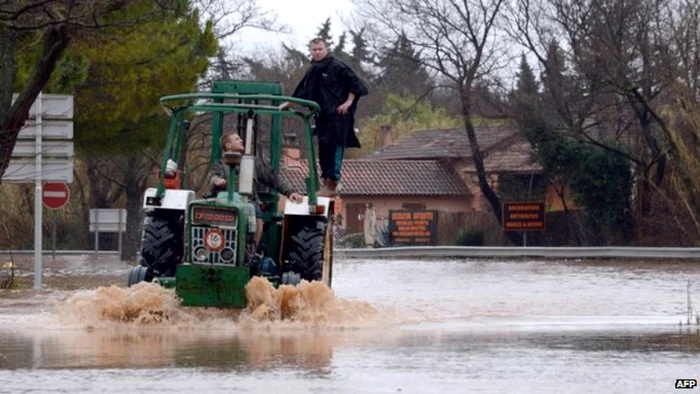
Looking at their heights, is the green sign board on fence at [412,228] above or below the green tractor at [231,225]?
above

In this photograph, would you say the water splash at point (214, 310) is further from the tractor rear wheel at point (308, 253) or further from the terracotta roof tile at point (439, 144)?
the terracotta roof tile at point (439, 144)

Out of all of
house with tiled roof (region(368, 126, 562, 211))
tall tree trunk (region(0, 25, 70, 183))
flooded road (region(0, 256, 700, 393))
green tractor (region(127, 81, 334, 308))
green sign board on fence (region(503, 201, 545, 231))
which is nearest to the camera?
flooded road (region(0, 256, 700, 393))

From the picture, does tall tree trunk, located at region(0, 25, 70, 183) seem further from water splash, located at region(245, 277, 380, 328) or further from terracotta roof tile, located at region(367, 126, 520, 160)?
terracotta roof tile, located at region(367, 126, 520, 160)

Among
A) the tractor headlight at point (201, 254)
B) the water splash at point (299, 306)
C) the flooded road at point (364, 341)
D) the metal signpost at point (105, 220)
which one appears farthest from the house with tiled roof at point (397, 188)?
the tractor headlight at point (201, 254)

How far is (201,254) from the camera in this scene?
13.9 meters

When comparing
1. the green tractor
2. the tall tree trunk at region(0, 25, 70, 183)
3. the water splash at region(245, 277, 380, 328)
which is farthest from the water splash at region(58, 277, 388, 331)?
the tall tree trunk at region(0, 25, 70, 183)

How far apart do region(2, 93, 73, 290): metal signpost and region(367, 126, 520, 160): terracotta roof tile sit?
51079 millimetres

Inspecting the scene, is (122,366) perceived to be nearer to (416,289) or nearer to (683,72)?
(416,289)

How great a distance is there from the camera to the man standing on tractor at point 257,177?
1468 cm

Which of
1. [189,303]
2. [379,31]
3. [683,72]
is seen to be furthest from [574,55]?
[189,303]

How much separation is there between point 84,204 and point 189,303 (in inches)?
1905

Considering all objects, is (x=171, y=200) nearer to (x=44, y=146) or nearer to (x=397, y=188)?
(x=44, y=146)

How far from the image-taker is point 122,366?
10.3 m

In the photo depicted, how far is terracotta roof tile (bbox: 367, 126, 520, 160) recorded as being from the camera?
77.4 meters
